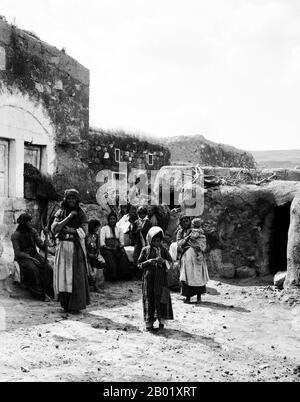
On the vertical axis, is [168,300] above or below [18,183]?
below

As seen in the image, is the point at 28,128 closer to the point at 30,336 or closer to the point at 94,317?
the point at 94,317

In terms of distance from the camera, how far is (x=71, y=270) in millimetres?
7098

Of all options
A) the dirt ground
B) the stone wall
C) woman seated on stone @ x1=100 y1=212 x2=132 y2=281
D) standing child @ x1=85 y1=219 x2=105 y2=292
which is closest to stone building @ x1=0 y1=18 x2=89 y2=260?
standing child @ x1=85 y1=219 x2=105 y2=292

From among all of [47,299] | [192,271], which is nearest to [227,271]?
[192,271]

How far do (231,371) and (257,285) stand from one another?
515 cm

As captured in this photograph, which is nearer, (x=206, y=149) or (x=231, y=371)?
(x=231, y=371)

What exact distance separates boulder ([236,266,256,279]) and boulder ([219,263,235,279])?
0.10 meters

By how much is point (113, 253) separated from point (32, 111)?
10.4 ft

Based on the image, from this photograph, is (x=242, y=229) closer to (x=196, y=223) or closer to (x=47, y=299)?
(x=196, y=223)

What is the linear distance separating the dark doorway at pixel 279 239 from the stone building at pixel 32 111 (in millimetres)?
4548

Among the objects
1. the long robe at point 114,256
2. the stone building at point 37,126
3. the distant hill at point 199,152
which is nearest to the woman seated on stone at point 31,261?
the stone building at point 37,126

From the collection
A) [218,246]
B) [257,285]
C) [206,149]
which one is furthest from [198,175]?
[206,149]

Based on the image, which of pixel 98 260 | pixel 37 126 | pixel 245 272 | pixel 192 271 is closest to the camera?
pixel 192 271

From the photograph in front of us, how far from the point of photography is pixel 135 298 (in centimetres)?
870
